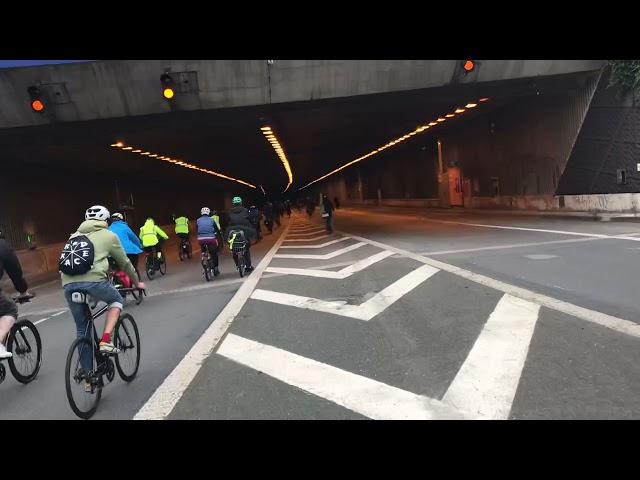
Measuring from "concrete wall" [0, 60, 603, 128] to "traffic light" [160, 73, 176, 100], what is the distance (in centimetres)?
59

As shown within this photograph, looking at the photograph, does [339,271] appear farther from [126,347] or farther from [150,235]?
[126,347]

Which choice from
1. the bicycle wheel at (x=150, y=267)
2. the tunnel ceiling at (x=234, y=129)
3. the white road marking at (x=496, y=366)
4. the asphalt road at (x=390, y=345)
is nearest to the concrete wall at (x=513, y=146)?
the tunnel ceiling at (x=234, y=129)

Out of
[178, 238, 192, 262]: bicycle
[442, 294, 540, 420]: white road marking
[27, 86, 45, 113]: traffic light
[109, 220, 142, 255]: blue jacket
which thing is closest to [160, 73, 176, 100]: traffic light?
[27, 86, 45, 113]: traffic light

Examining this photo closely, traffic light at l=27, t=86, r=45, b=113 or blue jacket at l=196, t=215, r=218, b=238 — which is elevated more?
traffic light at l=27, t=86, r=45, b=113

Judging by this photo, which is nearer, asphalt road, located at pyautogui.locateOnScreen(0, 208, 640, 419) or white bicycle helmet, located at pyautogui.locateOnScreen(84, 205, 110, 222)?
asphalt road, located at pyautogui.locateOnScreen(0, 208, 640, 419)

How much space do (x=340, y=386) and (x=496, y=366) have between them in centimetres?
158

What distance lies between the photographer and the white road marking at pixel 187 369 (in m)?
4.63

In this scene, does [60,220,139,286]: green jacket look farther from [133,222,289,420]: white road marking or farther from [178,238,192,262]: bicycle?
[178,238,192,262]: bicycle

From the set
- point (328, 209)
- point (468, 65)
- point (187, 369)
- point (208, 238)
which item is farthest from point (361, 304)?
point (328, 209)

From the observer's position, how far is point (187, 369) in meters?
5.79

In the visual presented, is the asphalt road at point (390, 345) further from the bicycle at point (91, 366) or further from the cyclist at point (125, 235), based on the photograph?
the cyclist at point (125, 235)

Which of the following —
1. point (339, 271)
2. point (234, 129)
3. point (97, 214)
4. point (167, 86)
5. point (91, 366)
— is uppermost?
point (167, 86)

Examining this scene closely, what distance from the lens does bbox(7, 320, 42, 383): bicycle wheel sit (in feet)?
19.0

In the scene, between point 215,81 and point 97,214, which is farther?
point 215,81
